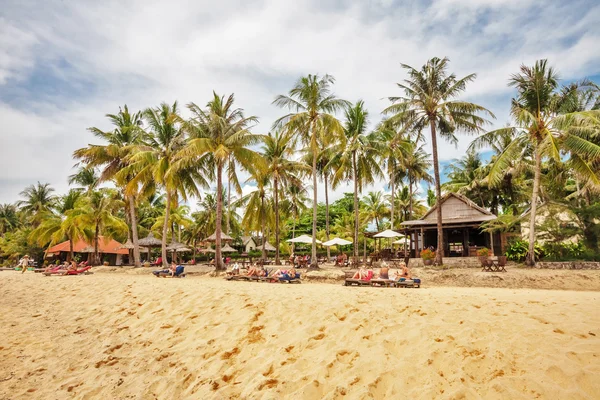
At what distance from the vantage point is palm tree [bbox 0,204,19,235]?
1949 inches

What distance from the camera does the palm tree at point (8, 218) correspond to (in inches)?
1949

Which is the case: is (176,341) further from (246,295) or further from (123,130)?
(123,130)

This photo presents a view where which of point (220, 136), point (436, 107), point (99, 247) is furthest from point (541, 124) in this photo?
point (99, 247)

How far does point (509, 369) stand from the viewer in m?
4.07

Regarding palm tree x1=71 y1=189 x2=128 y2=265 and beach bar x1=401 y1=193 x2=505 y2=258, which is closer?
beach bar x1=401 y1=193 x2=505 y2=258

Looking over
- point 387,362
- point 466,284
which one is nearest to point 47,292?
point 387,362

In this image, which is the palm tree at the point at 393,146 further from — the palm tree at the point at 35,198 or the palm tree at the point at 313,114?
the palm tree at the point at 35,198

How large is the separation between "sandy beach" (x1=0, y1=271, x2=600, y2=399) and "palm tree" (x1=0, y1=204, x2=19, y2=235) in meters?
55.0

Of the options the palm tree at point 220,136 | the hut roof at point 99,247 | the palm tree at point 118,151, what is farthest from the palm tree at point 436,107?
the hut roof at point 99,247

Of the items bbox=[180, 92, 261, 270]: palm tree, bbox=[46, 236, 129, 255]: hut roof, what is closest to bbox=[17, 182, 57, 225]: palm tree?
bbox=[46, 236, 129, 255]: hut roof

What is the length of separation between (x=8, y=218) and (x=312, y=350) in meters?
65.9

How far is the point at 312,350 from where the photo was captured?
513 cm

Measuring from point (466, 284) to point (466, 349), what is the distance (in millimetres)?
9434

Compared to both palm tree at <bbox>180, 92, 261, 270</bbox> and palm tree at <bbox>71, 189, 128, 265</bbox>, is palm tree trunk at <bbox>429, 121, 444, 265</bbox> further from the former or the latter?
palm tree at <bbox>71, 189, 128, 265</bbox>
